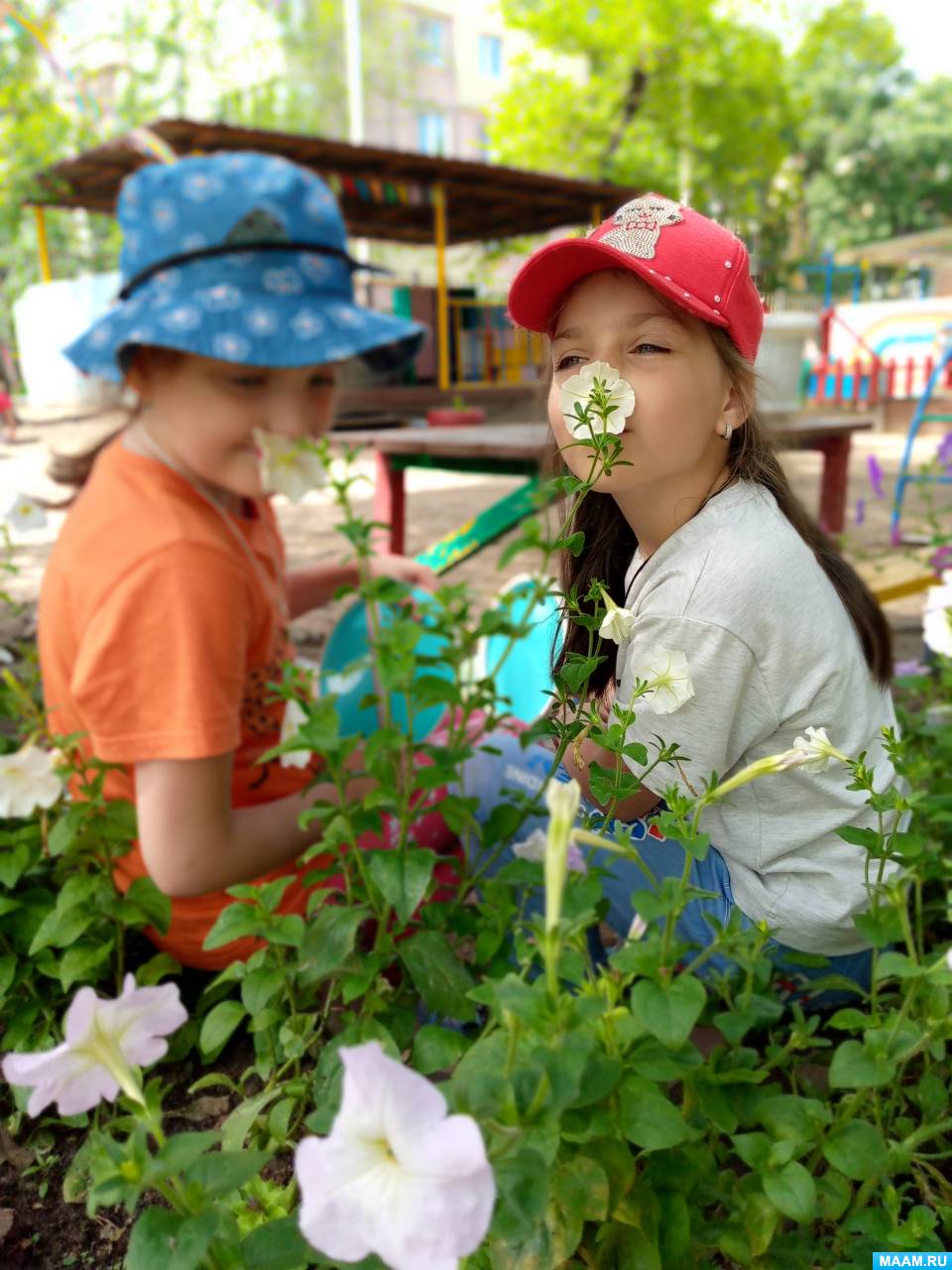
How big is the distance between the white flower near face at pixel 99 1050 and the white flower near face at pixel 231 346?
99cm

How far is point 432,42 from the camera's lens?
2489cm

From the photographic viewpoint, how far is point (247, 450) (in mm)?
1493

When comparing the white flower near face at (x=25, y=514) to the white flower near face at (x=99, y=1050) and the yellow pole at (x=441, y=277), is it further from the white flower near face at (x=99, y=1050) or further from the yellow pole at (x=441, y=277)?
the yellow pole at (x=441, y=277)

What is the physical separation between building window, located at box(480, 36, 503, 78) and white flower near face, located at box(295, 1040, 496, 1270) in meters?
29.1

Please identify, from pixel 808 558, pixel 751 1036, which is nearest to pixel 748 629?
pixel 808 558

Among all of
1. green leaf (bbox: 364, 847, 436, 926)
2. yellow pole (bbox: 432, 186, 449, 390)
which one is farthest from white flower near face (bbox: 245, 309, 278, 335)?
yellow pole (bbox: 432, 186, 449, 390)

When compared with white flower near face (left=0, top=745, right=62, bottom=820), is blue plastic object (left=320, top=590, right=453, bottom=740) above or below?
below

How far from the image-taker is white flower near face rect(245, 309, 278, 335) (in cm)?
146

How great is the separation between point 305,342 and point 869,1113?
122 centimetres

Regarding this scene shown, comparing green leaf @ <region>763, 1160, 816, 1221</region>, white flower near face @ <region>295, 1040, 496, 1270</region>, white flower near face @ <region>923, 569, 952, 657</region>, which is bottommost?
green leaf @ <region>763, 1160, 816, 1221</region>

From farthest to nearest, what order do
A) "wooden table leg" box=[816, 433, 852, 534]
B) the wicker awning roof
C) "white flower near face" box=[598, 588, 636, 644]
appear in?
the wicker awning roof, "wooden table leg" box=[816, 433, 852, 534], "white flower near face" box=[598, 588, 636, 644]

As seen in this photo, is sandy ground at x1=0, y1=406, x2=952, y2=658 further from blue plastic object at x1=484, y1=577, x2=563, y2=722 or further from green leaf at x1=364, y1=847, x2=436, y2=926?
green leaf at x1=364, y1=847, x2=436, y2=926

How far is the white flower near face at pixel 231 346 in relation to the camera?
1.41m

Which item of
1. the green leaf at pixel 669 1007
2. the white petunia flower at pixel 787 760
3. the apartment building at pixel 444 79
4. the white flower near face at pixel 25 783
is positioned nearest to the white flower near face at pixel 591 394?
the white petunia flower at pixel 787 760
